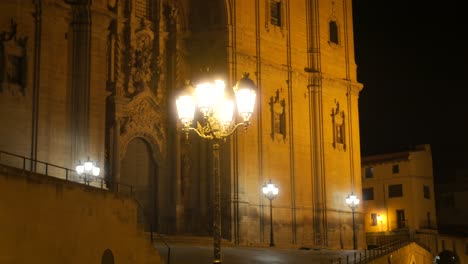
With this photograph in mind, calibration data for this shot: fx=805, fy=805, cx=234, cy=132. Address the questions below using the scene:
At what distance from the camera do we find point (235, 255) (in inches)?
1280

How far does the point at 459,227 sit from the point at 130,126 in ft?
144

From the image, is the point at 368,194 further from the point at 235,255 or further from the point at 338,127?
the point at 235,255

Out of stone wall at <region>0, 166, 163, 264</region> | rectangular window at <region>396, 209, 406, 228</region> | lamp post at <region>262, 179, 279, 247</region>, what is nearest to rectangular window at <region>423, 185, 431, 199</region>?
rectangular window at <region>396, 209, 406, 228</region>

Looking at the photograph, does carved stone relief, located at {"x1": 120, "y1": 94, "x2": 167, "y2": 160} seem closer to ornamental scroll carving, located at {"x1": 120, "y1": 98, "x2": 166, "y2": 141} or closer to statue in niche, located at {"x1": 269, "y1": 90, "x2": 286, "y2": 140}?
ornamental scroll carving, located at {"x1": 120, "y1": 98, "x2": 166, "y2": 141}

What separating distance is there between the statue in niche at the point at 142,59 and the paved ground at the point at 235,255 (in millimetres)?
8457

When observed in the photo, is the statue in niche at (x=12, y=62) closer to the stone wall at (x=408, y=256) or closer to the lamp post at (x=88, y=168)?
the lamp post at (x=88, y=168)

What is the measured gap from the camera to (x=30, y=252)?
→ 19203 mm

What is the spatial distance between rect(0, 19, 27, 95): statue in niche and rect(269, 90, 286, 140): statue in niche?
15.5m

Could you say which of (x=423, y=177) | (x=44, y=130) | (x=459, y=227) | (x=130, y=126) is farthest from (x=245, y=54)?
(x=459, y=227)

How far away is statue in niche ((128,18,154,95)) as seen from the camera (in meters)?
39.7

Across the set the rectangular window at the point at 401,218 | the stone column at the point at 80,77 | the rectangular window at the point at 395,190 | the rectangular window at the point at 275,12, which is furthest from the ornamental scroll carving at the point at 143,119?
the rectangular window at the point at 395,190

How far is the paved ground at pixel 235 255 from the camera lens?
29.7 m

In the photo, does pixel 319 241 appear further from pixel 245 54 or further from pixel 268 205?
pixel 245 54

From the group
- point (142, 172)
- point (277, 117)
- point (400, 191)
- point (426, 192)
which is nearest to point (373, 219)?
point (400, 191)
